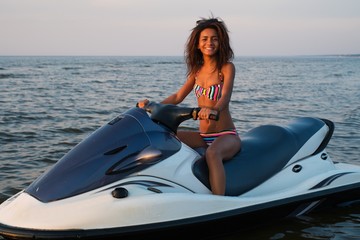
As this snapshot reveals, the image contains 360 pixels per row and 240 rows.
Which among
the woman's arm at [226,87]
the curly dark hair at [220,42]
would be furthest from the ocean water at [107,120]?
the curly dark hair at [220,42]

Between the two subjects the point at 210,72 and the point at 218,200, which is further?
the point at 210,72

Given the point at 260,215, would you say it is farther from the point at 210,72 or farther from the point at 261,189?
the point at 210,72

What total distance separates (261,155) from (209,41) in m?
1.14

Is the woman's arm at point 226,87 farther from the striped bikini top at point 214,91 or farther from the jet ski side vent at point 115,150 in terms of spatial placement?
the jet ski side vent at point 115,150

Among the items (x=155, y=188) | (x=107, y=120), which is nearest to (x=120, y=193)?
(x=155, y=188)

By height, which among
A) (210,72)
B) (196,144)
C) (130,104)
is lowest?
(130,104)

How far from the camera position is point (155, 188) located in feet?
12.4

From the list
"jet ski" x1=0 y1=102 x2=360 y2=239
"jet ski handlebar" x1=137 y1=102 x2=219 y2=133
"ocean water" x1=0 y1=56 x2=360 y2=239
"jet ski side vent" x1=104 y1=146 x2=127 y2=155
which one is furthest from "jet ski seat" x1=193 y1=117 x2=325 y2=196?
"jet ski side vent" x1=104 y1=146 x2=127 y2=155

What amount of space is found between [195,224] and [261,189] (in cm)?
87

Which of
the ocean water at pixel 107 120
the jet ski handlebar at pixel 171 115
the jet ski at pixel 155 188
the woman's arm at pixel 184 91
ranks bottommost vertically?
the ocean water at pixel 107 120

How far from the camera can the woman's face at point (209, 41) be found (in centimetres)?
438

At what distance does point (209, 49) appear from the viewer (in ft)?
14.4

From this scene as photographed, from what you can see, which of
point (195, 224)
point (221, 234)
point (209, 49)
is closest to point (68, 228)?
point (195, 224)

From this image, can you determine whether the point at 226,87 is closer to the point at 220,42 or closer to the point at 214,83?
the point at 214,83
